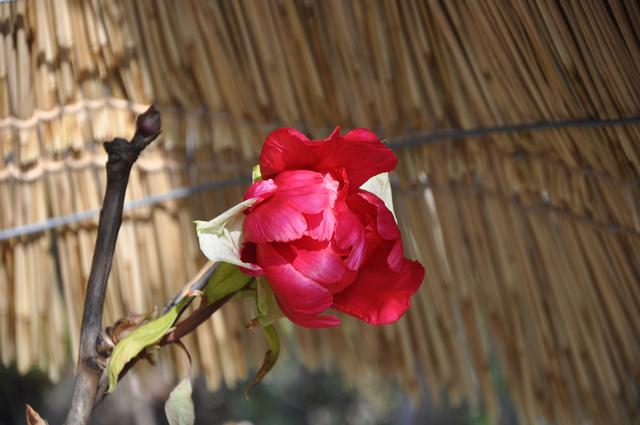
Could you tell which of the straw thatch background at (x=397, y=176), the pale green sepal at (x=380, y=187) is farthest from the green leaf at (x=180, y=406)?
the straw thatch background at (x=397, y=176)

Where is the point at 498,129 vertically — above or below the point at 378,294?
above

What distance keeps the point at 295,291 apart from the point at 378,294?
46mm

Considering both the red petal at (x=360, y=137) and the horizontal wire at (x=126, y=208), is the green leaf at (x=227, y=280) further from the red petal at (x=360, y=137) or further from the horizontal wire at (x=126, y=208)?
the horizontal wire at (x=126, y=208)

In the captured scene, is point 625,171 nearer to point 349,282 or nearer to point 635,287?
point 635,287

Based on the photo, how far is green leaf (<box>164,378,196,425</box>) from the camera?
41 cm

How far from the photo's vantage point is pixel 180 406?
16.1 inches

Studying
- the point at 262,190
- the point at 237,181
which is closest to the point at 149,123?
the point at 262,190

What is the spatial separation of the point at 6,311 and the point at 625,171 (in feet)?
1.80

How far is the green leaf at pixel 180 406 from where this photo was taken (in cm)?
41

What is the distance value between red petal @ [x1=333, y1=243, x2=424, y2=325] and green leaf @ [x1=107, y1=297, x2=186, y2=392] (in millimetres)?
76

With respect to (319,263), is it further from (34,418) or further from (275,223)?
(34,418)

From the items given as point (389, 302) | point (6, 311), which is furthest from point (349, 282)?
point (6, 311)

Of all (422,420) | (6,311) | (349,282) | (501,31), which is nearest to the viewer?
(349,282)

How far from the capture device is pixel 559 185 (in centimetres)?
75
